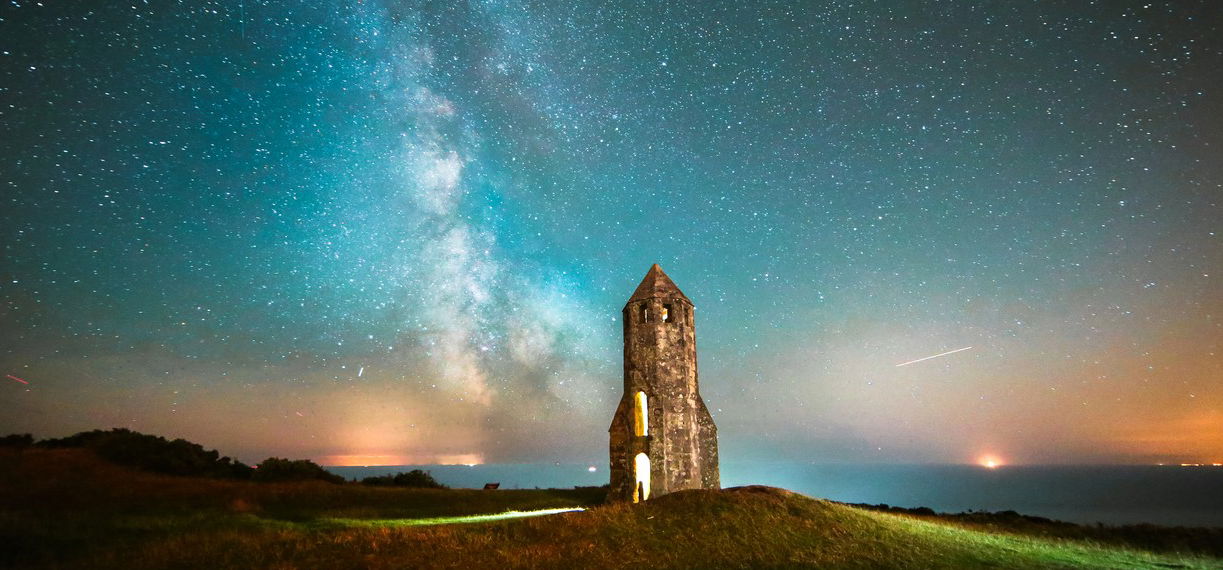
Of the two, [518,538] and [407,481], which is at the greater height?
[407,481]

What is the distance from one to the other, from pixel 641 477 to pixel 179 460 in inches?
1165

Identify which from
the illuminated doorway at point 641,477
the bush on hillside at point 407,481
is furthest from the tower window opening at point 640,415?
the bush on hillside at point 407,481

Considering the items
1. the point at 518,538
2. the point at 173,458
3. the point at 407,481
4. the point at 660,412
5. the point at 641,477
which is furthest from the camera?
the point at 407,481

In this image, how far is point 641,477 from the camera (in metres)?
28.0

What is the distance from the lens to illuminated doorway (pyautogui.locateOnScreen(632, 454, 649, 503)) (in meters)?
27.5

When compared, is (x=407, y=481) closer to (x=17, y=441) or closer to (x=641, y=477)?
(x=641, y=477)

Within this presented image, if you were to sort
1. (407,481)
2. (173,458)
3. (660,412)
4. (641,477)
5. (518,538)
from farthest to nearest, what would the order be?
(407,481)
(173,458)
(641,477)
(660,412)
(518,538)

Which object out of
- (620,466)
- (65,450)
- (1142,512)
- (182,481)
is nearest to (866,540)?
(620,466)

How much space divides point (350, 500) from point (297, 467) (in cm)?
1195

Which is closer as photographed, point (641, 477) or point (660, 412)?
point (660, 412)

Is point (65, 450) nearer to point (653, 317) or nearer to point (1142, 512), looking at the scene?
point (653, 317)

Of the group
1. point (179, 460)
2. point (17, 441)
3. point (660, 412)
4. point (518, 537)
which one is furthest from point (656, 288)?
point (17, 441)

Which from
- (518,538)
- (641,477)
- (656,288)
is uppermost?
(656,288)

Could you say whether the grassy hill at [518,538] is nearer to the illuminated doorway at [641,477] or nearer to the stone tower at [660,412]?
the stone tower at [660,412]
